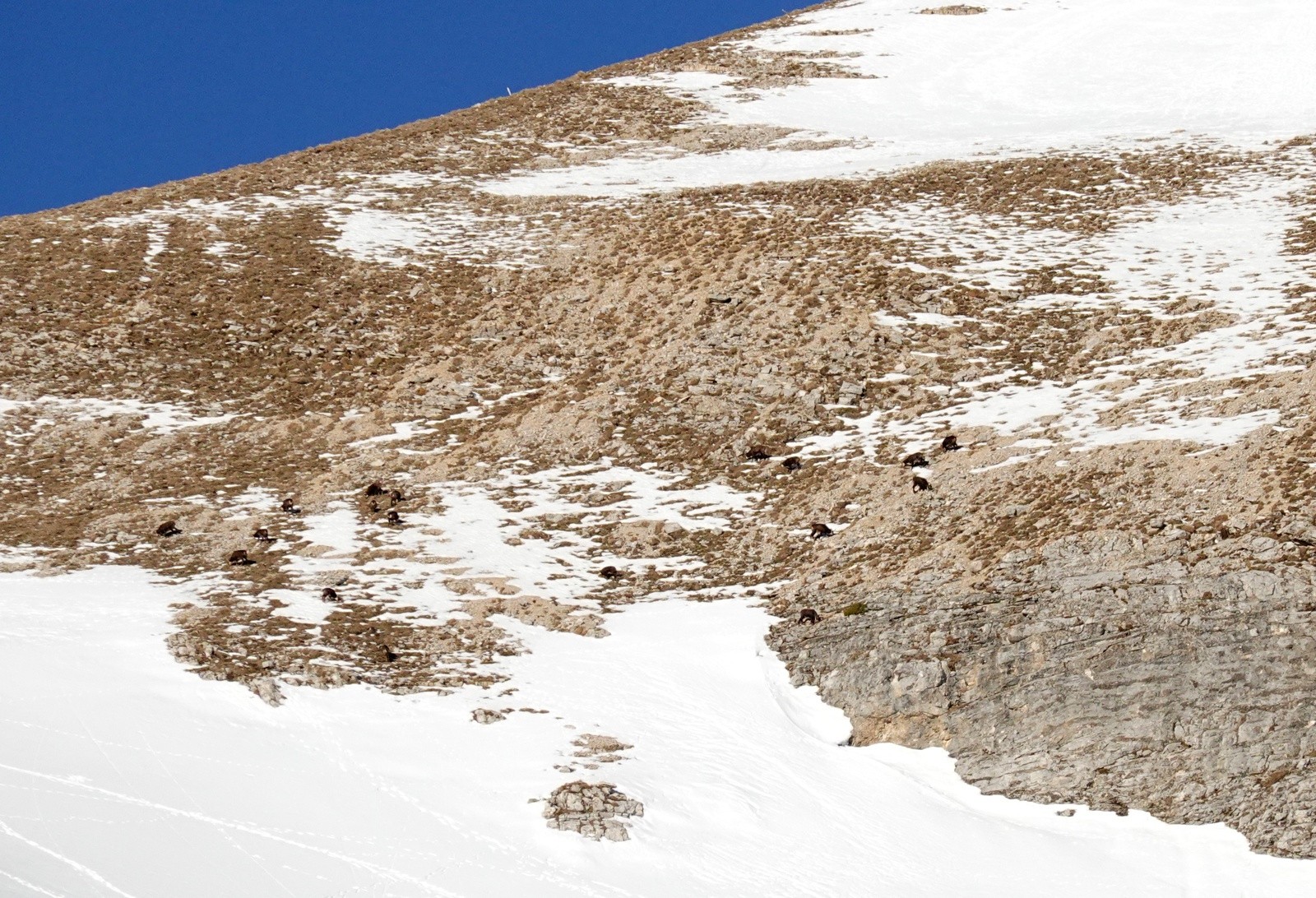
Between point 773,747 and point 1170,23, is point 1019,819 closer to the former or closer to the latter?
point 773,747

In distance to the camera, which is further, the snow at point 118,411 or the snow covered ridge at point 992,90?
the snow covered ridge at point 992,90

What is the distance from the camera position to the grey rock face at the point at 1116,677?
50.8 feet

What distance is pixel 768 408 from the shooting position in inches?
1005

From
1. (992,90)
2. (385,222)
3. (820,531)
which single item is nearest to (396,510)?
(820,531)

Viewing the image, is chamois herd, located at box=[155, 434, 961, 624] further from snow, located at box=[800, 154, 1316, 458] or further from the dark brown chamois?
snow, located at box=[800, 154, 1316, 458]

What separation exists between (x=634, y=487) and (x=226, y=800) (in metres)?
10.4

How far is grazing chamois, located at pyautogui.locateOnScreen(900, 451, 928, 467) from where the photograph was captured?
21.9 m

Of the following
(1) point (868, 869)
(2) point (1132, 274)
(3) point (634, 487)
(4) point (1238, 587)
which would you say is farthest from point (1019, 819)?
(2) point (1132, 274)

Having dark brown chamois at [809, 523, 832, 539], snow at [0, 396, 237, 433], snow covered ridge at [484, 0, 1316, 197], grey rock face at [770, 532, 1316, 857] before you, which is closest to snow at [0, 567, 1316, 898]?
grey rock face at [770, 532, 1316, 857]

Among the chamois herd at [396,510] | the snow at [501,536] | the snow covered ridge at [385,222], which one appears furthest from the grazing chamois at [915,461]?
A: the snow covered ridge at [385,222]

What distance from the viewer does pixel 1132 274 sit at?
93.6ft

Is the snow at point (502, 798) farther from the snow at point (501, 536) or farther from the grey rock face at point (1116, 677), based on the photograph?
the snow at point (501, 536)

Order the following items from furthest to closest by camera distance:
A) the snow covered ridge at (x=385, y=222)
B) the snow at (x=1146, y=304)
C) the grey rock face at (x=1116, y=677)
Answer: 1. the snow covered ridge at (x=385, y=222)
2. the snow at (x=1146, y=304)
3. the grey rock face at (x=1116, y=677)

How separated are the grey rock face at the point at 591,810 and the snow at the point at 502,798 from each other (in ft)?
0.48
